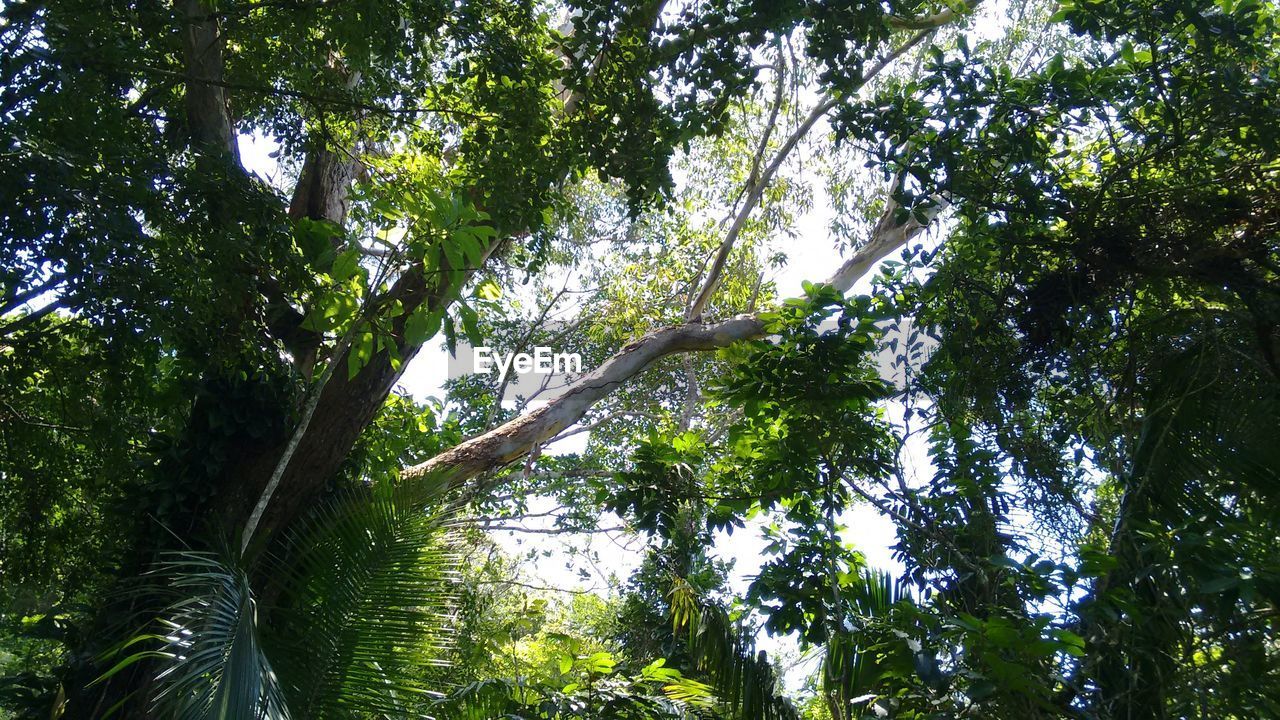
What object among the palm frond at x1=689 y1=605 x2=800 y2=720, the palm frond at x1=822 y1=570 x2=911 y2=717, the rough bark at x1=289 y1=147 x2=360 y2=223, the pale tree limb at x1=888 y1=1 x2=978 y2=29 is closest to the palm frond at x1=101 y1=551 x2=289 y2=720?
the palm frond at x1=689 y1=605 x2=800 y2=720

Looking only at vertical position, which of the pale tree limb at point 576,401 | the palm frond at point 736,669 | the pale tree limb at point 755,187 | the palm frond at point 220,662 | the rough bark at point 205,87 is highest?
the pale tree limb at point 755,187

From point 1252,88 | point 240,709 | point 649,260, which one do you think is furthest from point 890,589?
point 649,260

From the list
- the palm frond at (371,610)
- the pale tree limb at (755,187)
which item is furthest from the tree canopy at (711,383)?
the pale tree limb at (755,187)

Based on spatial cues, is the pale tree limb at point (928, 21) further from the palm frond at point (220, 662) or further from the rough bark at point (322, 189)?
the palm frond at point (220, 662)

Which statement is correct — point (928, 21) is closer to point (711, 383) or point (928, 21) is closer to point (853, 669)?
point (711, 383)

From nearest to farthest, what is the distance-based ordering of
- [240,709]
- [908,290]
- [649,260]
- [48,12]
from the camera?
1. [240,709]
2. [48,12]
3. [908,290]
4. [649,260]

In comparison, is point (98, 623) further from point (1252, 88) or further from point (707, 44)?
point (1252, 88)

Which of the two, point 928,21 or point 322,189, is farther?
point 928,21

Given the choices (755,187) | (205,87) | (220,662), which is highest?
(755,187)

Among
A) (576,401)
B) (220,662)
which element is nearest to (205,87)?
(576,401)

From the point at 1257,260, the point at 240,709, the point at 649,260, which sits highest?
the point at 649,260

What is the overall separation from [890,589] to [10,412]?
521 cm

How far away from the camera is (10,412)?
18.3 ft

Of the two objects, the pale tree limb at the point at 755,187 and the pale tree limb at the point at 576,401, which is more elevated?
the pale tree limb at the point at 755,187
